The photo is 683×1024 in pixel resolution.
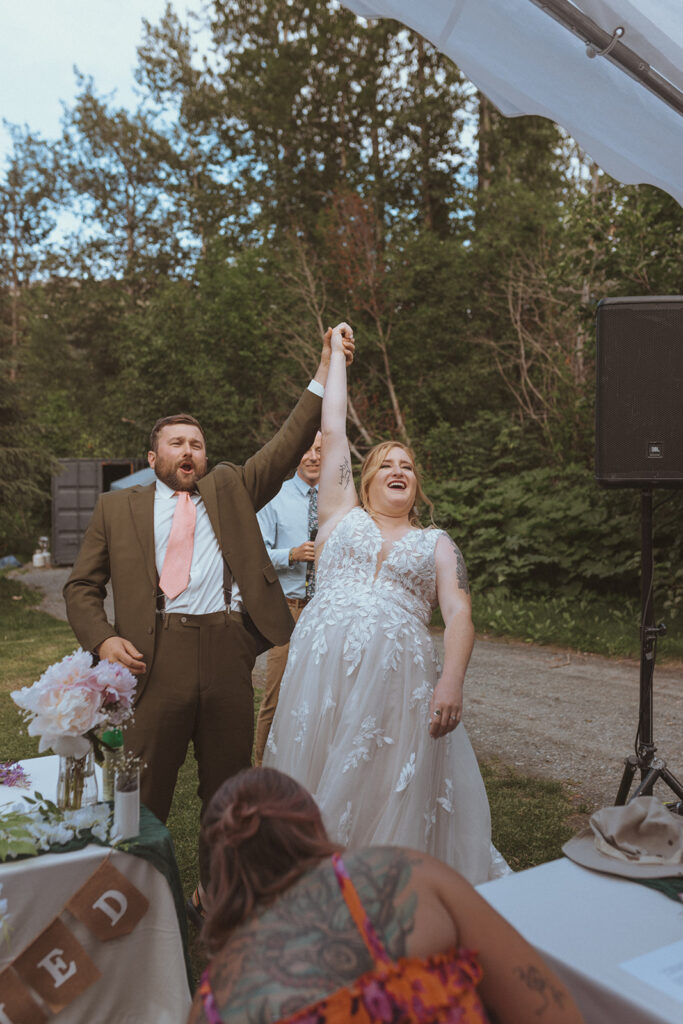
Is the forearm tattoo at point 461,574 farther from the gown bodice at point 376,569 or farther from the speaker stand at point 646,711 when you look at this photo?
the speaker stand at point 646,711

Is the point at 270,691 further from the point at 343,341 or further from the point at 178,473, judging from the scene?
the point at 343,341

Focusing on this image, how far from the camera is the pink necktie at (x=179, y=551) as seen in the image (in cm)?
320

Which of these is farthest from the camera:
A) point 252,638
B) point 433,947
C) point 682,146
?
point 252,638

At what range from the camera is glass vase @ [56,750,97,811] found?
2404 millimetres

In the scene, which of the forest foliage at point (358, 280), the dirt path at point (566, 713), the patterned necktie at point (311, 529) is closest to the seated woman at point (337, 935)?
the patterned necktie at point (311, 529)

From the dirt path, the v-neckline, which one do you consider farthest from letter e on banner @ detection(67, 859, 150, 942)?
the dirt path

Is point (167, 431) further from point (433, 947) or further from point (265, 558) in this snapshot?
point (433, 947)

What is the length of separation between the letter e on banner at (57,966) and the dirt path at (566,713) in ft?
11.2

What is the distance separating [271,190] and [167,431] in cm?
1995

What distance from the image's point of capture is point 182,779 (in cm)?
526

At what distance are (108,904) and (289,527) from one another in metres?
2.98

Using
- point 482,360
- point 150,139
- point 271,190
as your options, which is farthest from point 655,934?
point 150,139

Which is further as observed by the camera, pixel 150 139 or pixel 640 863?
pixel 150 139

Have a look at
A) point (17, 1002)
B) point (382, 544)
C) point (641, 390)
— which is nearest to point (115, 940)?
point (17, 1002)
